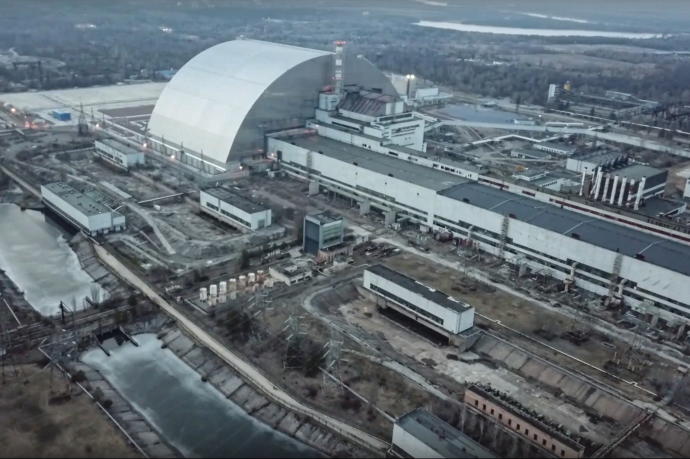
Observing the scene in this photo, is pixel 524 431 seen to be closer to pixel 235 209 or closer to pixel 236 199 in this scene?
pixel 235 209

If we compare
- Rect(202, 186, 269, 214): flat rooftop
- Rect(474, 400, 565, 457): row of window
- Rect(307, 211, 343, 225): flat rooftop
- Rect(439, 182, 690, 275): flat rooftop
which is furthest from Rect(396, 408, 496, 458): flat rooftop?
Rect(202, 186, 269, 214): flat rooftop

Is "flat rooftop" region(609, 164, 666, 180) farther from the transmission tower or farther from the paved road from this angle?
the paved road

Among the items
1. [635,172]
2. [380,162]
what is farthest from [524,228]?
[635,172]

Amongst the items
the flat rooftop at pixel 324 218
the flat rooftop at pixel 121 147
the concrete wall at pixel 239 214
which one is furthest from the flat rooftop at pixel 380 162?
the flat rooftop at pixel 121 147

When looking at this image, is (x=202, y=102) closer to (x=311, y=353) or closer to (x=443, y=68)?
(x=311, y=353)

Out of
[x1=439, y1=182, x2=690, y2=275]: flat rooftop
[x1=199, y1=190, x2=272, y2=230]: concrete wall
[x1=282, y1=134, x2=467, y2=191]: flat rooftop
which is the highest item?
[x1=282, y1=134, x2=467, y2=191]: flat rooftop

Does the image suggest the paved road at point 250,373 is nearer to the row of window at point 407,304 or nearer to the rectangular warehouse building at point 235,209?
the row of window at point 407,304
